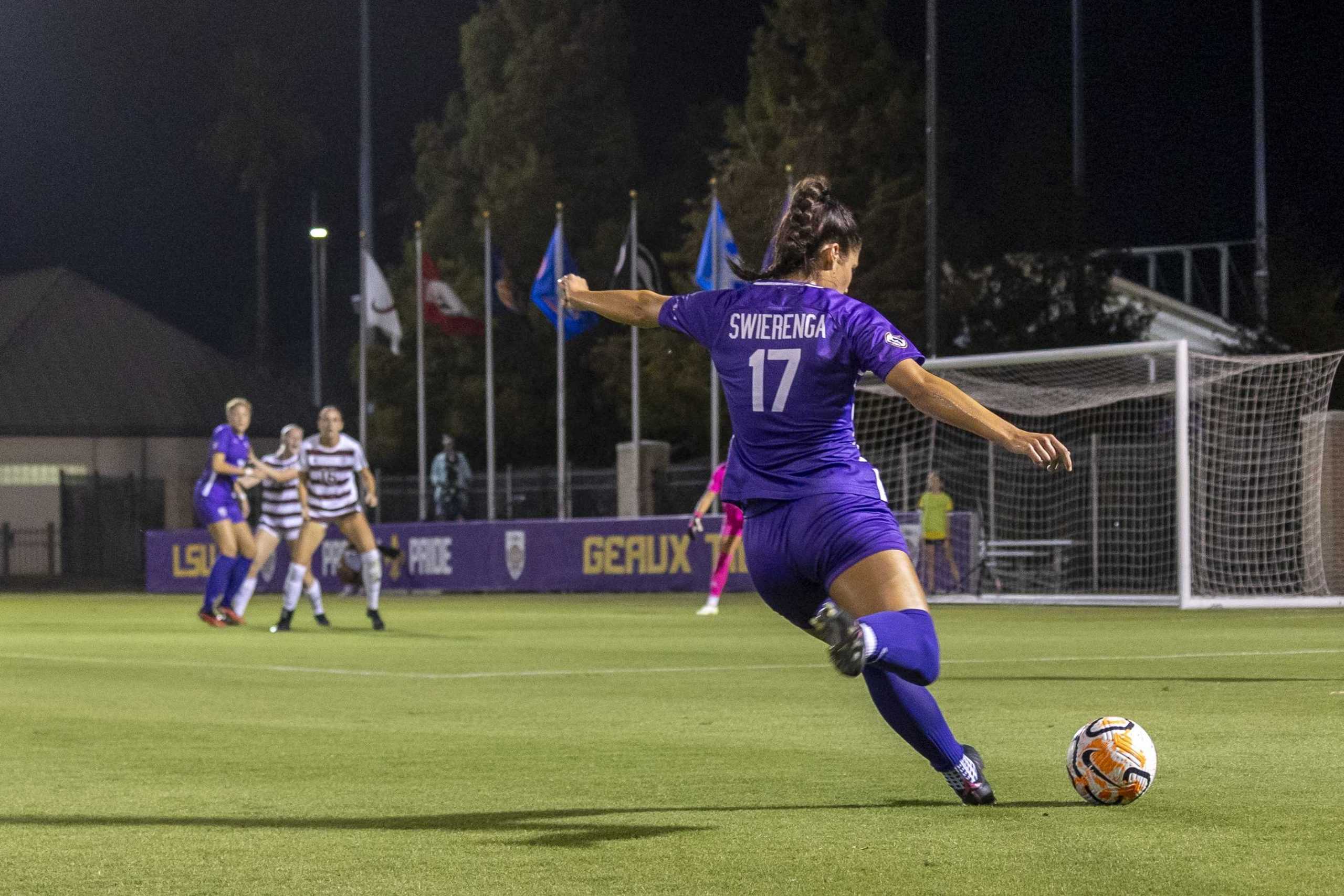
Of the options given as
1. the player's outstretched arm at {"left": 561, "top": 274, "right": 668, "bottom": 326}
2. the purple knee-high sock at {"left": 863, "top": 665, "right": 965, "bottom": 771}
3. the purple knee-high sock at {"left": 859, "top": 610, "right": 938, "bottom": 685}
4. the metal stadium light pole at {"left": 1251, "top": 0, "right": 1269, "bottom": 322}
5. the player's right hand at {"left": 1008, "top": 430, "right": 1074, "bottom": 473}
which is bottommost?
the purple knee-high sock at {"left": 863, "top": 665, "right": 965, "bottom": 771}

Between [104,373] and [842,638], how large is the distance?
150 ft

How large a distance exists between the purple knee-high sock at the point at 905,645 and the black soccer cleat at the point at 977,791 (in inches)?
22.8

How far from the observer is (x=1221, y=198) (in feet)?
158

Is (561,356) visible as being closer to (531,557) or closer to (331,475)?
(531,557)

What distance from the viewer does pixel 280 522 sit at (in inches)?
831

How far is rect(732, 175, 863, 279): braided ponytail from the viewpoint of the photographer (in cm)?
661

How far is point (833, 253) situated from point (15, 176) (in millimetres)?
60020

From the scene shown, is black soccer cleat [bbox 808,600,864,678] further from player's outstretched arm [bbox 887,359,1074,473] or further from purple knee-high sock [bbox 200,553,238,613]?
purple knee-high sock [bbox 200,553,238,613]

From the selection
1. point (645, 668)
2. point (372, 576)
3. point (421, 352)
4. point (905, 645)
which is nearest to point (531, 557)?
point (421, 352)

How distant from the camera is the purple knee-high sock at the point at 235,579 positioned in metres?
21.6

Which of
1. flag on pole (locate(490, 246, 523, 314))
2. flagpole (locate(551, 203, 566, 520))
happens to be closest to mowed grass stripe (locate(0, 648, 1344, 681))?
flagpole (locate(551, 203, 566, 520))

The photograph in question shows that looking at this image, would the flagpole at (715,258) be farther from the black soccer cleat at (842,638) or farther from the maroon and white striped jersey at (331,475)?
the black soccer cleat at (842,638)

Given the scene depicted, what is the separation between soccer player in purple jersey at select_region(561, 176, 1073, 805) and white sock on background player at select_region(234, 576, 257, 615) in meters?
15.4

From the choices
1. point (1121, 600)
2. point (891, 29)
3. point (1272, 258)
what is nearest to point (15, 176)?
point (891, 29)
